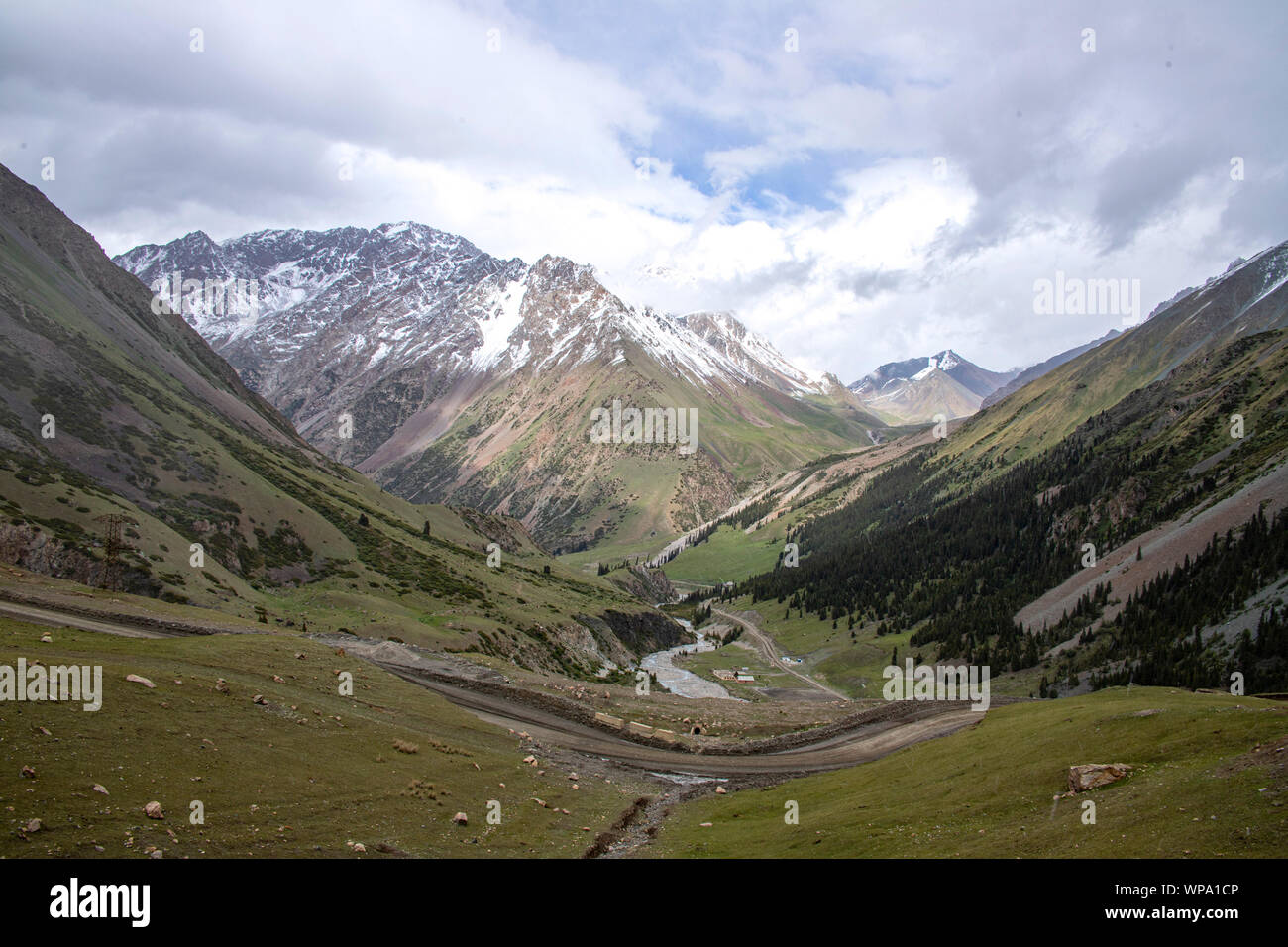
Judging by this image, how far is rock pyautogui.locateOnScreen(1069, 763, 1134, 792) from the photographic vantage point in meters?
27.1

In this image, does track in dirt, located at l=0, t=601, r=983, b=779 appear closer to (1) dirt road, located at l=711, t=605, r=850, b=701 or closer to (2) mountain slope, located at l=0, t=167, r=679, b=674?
(2) mountain slope, located at l=0, t=167, r=679, b=674

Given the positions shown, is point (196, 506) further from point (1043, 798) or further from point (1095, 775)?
point (1095, 775)

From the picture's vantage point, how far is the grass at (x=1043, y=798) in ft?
65.2

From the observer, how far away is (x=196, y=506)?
322ft

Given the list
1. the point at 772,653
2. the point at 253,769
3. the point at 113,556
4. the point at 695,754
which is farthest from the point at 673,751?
the point at 772,653

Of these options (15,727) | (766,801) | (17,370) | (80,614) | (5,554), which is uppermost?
(17,370)

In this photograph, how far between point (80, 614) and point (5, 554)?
2679 centimetres

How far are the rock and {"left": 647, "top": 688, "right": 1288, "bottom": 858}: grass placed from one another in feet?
1.30

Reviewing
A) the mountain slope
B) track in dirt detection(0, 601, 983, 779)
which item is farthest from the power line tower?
track in dirt detection(0, 601, 983, 779)

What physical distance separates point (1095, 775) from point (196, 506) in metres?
107

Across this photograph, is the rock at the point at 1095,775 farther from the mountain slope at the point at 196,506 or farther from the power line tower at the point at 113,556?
the power line tower at the point at 113,556
